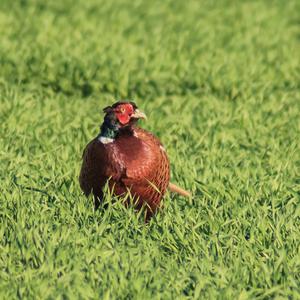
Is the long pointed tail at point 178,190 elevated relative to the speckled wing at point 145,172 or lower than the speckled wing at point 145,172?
lower

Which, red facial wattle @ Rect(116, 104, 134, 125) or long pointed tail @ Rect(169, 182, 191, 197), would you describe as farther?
long pointed tail @ Rect(169, 182, 191, 197)

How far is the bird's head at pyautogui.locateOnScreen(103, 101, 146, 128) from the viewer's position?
5.63 m

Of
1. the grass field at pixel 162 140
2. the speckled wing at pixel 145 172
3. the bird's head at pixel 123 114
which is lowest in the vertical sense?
the grass field at pixel 162 140

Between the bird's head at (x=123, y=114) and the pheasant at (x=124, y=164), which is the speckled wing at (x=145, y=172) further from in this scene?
the bird's head at (x=123, y=114)

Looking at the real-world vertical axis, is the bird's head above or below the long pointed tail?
above

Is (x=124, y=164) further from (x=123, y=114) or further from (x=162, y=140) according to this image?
(x=162, y=140)

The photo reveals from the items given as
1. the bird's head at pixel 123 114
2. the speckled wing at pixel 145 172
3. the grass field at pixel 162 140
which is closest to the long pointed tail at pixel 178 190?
the grass field at pixel 162 140

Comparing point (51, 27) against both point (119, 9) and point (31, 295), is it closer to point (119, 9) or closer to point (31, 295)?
point (119, 9)

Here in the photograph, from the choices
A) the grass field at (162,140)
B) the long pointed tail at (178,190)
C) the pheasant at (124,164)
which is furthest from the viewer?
the long pointed tail at (178,190)

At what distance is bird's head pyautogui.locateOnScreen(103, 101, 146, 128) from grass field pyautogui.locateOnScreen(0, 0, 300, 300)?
0.45 meters

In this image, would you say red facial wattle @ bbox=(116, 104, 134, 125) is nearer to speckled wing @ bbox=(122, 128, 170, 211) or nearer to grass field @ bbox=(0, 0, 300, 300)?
speckled wing @ bbox=(122, 128, 170, 211)

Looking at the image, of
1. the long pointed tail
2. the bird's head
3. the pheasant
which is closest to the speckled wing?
the pheasant

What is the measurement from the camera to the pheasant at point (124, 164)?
5.56 metres

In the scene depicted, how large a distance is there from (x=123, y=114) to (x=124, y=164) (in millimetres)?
269
